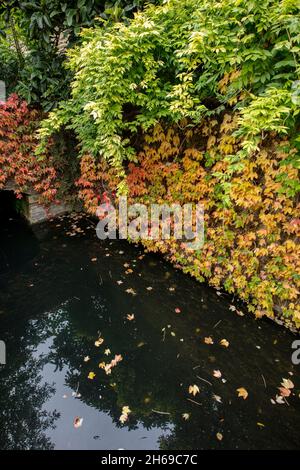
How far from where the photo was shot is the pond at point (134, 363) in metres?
3.36

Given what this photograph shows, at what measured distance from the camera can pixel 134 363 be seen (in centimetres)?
416

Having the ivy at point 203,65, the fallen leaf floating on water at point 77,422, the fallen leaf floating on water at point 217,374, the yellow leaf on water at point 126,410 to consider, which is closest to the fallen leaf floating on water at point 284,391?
the fallen leaf floating on water at point 217,374

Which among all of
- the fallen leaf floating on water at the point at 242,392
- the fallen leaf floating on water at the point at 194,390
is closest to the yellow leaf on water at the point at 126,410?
the fallen leaf floating on water at the point at 194,390

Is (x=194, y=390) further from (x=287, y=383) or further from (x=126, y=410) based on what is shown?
(x=287, y=383)

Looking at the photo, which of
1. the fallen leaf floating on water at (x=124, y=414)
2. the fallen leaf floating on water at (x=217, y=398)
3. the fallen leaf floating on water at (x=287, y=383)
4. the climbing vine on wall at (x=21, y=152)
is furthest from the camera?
the climbing vine on wall at (x=21, y=152)

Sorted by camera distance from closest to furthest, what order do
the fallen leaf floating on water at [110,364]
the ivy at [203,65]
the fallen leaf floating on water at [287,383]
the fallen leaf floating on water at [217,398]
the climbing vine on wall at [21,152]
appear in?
the ivy at [203,65] < the fallen leaf floating on water at [217,398] < the fallen leaf floating on water at [287,383] < the fallen leaf floating on water at [110,364] < the climbing vine on wall at [21,152]

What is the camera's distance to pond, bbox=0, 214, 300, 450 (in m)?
3.36

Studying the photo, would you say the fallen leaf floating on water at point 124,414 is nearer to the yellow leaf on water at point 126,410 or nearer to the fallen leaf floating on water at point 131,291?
the yellow leaf on water at point 126,410

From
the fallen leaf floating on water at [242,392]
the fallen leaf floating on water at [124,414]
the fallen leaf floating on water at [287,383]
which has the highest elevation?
the fallen leaf floating on water at [287,383]

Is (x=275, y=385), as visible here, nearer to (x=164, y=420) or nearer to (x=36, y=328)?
(x=164, y=420)

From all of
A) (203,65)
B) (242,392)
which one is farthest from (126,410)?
(203,65)

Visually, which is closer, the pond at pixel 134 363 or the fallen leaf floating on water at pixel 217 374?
the pond at pixel 134 363

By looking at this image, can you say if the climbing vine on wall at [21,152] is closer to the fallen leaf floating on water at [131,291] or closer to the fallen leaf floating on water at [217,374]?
the fallen leaf floating on water at [131,291]

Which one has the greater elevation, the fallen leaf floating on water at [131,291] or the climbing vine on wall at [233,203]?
the climbing vine on wall at [233,203]
